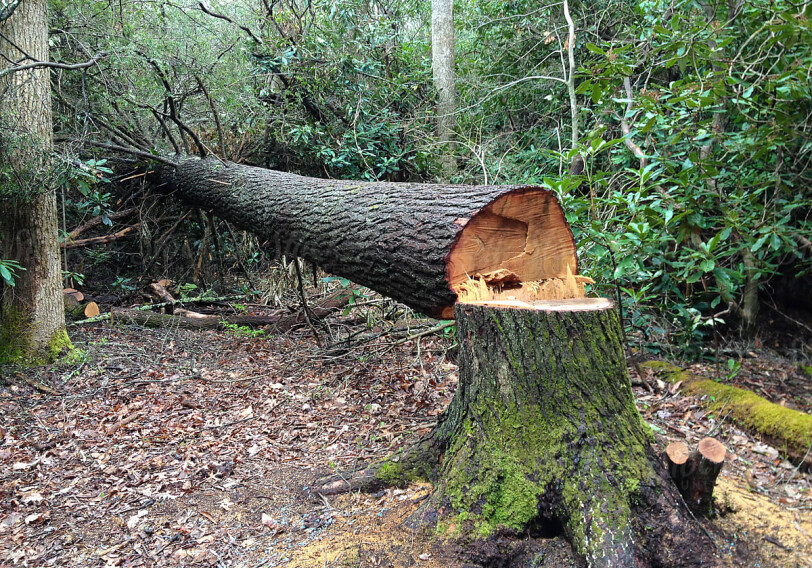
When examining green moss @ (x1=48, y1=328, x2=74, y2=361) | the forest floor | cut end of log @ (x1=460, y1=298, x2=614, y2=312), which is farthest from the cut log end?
green moss @ (x1=48, y1=328, x2=74, y2=361)

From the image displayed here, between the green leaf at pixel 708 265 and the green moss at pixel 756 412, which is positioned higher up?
the green leaf at pixel 708 265

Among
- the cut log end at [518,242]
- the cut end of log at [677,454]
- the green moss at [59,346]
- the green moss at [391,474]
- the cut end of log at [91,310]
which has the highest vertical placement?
the cut log end at [518,242]

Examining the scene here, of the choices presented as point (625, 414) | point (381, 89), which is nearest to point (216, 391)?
point (625, 414)

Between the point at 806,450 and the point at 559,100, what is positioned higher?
the point at 559,100

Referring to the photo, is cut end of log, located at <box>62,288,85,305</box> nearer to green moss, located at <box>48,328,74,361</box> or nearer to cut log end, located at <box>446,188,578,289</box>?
green moss, located at <box>48,328,74,361</box>

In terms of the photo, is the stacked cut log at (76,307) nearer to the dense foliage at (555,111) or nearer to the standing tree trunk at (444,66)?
the dense foliage at (555,111)

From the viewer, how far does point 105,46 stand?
5523mm

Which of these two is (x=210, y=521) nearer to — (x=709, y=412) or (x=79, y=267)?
(x=709, y=412)

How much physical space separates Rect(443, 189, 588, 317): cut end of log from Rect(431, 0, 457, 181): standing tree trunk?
571cm

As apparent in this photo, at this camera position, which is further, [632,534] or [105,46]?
[105,46]

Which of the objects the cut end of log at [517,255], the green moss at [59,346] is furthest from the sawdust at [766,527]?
the green moss at [59,346]

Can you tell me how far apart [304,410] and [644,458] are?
2562 mm

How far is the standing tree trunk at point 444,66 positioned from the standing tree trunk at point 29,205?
5.26 meters

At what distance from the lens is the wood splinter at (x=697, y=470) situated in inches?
82.7
